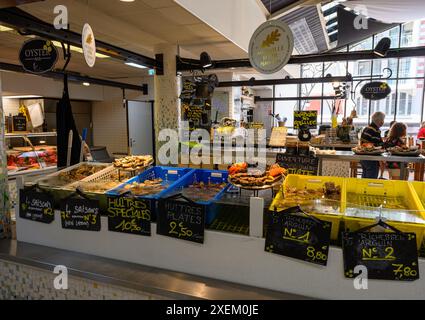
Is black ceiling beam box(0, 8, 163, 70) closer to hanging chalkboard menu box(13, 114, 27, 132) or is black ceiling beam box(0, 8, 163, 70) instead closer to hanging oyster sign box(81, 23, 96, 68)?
hanging oyster sign box(81, 23, 96, 68)

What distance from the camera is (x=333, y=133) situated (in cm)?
795

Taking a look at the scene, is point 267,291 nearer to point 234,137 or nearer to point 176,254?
point 176,254

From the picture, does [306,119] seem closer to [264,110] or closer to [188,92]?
[188,92]

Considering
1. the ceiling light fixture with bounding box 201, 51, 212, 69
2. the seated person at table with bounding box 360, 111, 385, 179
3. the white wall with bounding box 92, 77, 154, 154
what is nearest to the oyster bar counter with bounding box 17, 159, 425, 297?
the ceiling light fixture with bounding box 201, 51, 212, 69

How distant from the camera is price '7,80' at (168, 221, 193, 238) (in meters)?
2.00

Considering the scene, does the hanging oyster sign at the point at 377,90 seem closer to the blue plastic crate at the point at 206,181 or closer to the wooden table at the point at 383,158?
the wooden table at the point at 383,158

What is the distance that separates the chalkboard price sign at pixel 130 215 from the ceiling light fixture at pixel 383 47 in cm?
439

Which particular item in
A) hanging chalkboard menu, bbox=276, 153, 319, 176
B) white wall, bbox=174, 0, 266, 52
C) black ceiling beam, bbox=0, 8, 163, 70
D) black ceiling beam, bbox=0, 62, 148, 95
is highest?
white wall, bbox=174, 0, 266, 52

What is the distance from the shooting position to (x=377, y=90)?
7695 millimetres

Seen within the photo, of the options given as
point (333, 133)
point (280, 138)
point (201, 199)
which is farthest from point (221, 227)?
point (333, 133)

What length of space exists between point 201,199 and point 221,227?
233 mm

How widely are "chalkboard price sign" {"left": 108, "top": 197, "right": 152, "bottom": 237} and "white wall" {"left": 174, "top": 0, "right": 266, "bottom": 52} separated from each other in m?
2.36
